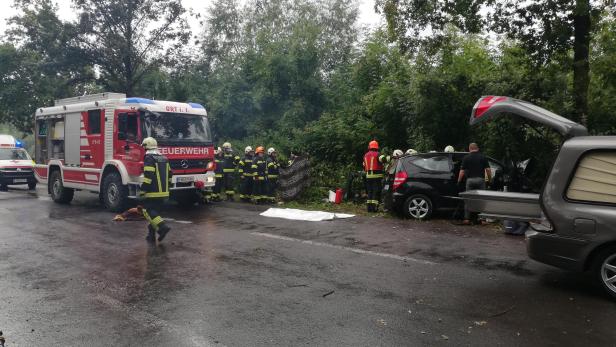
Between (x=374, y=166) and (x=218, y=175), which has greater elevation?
(x=374, y=166)

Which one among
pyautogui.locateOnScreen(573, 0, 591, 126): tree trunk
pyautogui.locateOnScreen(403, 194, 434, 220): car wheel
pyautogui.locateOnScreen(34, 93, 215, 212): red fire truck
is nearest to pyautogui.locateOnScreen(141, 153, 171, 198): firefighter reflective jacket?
pyautogui.locateOnScreen(34, 93, 215, 212): red fire truck

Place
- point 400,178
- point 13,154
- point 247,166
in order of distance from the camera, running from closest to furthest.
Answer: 1. point 400,178
2. point 247,166
3. point 13,154

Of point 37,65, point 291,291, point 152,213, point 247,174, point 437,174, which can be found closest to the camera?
point 291,291

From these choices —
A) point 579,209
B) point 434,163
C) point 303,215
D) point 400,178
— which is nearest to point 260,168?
point 303,215

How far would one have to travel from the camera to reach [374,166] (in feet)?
40.1

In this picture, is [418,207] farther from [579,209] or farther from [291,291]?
[291,291]

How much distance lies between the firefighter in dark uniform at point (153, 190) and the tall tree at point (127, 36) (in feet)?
55.3

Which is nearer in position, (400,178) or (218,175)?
(400,178)

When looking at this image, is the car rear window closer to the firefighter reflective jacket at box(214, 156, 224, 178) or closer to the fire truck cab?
the firefighter reflective jacket at box(214, 156, 224, 178)

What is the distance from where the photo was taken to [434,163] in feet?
35.0

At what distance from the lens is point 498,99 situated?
5.99 meters

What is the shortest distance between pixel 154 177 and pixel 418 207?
5826 millimetres

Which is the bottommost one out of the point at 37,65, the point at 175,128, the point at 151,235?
the point at 151,235

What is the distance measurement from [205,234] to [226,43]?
27.2 m
